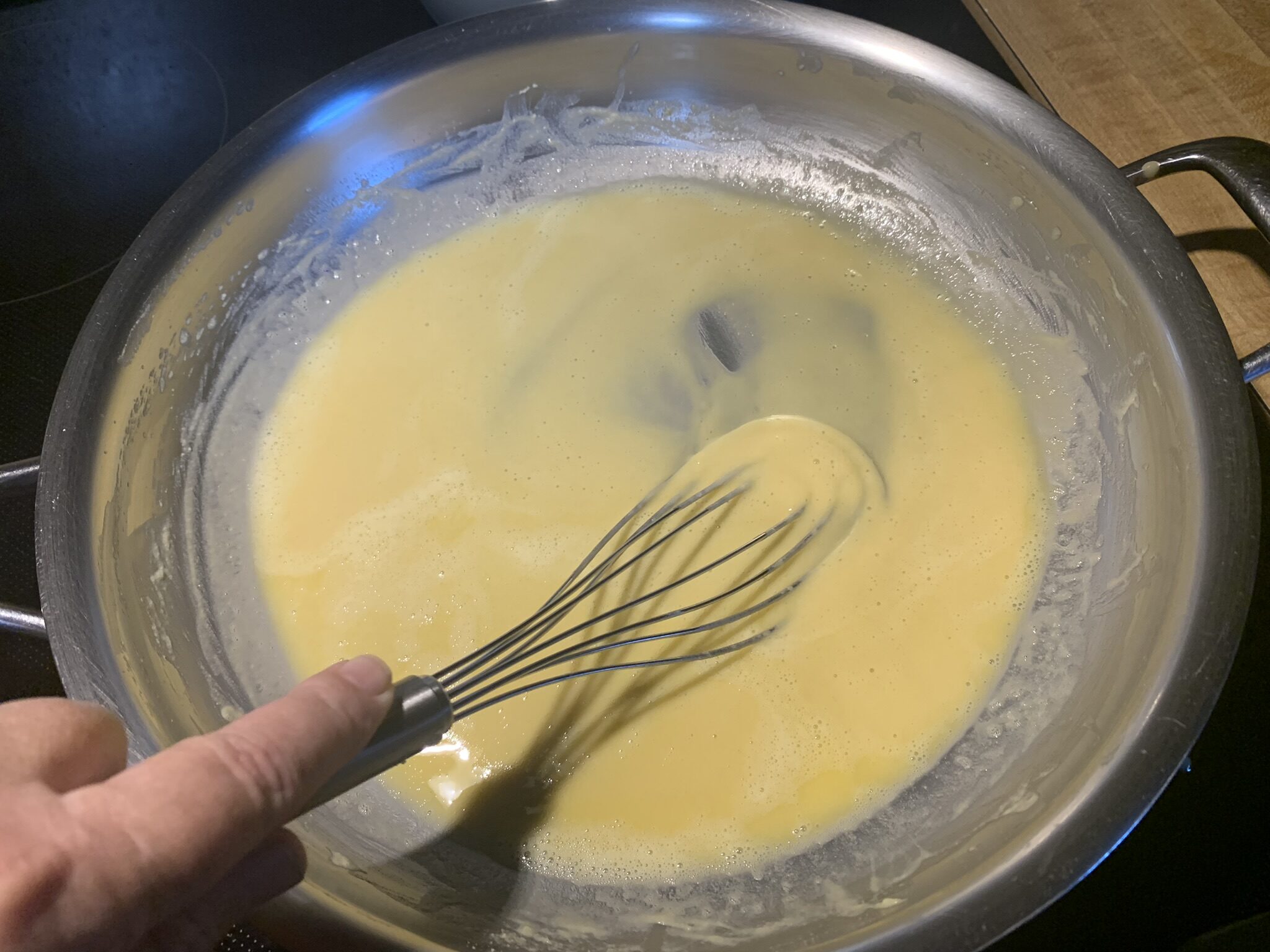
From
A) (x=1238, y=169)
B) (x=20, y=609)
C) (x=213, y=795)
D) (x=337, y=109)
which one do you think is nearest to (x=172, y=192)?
(x=337, y=109)

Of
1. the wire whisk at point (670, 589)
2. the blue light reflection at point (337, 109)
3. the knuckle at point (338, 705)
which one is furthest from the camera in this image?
the blue light reflection at point (337, 109)

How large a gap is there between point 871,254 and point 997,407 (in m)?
0.26

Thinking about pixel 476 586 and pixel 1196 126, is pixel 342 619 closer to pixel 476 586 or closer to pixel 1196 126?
pixel 476 586

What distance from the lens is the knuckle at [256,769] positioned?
0.44 m

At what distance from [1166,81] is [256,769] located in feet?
4.26

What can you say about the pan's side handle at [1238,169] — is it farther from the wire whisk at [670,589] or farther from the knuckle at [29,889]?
the knuckle at [29,889]

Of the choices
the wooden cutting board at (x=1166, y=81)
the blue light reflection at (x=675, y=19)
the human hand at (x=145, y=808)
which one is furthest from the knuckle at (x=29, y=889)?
the wooden cutting board at (x=1166, y=81)

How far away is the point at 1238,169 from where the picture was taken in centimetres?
78

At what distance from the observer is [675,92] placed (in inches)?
42.1

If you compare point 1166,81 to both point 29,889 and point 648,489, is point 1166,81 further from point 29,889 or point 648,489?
point 29,889

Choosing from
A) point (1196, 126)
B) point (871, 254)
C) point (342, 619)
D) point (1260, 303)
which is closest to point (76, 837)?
point (342, 619)

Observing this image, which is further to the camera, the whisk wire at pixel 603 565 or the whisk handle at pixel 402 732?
the whisk wire at pixel 603 565

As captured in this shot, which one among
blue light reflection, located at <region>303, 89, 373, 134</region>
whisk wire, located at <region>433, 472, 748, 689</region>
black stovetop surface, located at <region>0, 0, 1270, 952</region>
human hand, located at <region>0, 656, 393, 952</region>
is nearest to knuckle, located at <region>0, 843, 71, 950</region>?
human hand, located at <region>0, 656, 393, 952</region>

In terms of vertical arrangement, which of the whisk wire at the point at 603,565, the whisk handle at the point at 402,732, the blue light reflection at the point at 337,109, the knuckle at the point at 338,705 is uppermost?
the blue light reflection at the point at 337,109
